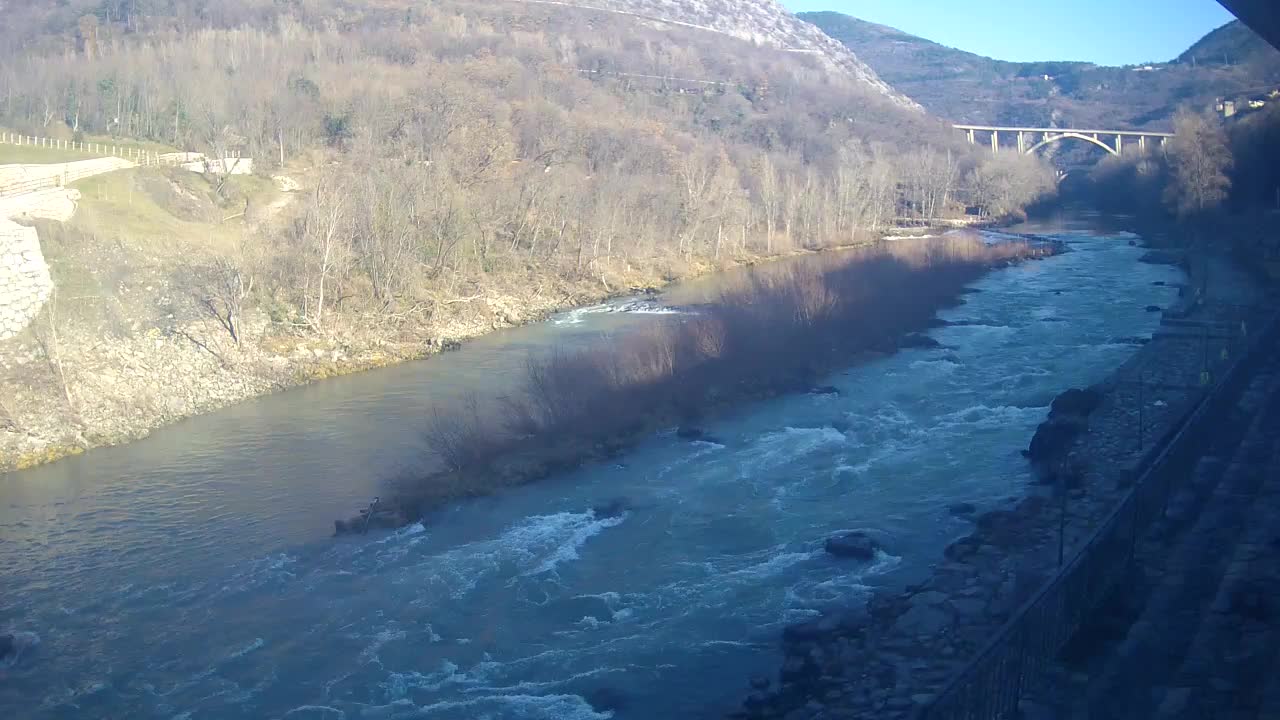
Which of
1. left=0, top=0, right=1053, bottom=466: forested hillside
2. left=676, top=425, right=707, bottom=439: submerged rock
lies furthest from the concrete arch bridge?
left=676, top=425, right=707, bottom=439: submerged rock

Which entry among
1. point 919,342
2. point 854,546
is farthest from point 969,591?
point 919,342

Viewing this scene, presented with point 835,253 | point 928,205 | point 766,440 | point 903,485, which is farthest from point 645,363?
point 928,205

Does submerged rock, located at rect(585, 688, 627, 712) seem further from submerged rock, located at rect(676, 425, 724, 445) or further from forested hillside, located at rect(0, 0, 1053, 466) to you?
forested hillside, located at rect(0, 0, 1053, 466)

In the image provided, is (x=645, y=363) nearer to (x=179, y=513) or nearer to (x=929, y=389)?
(x=929, y=389)

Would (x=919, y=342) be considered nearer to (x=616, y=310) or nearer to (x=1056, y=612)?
(x=616, y=310)

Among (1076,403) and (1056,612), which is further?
→ (1076,403)

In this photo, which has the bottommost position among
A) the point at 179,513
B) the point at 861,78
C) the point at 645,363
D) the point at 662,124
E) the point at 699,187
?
the point at 179,513

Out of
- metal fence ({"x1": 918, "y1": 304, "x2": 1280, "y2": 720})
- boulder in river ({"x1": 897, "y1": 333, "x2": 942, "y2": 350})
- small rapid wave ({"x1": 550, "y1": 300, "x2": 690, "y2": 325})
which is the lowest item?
small rapid wave ({"x1": 550, "y1": 300, "x2": 690, "y2": 325})
